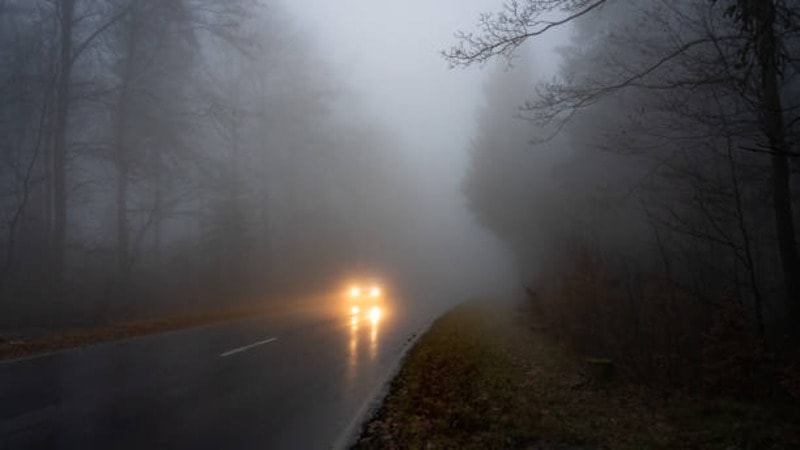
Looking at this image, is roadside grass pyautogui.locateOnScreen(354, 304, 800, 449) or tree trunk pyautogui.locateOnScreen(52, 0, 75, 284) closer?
roadside grass pyautogui.locateOnScreen(354, 304, 800, 449)

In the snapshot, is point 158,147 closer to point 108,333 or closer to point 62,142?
point 62,142

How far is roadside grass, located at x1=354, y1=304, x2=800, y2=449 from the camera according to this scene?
7012 millimetres

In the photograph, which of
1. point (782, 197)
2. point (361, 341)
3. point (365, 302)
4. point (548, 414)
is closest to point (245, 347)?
point (361, 341)

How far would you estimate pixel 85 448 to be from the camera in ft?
21.3

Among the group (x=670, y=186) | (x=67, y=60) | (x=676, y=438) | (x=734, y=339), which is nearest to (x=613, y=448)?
(x=676, y=438)

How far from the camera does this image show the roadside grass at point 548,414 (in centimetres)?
701

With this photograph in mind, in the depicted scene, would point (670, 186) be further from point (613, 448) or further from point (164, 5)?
point (164, 5)

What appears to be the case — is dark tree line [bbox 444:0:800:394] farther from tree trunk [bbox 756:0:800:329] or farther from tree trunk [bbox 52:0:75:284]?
tree trunk [bbox 52:0:75:284]

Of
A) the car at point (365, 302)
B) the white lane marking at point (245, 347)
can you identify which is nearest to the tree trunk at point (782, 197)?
the white lane marking at point (245, 347)

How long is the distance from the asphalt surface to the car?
9.33 meters

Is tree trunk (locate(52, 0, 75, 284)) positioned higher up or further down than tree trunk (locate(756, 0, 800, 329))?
higher up

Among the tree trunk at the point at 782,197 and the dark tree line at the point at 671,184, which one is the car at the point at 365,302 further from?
the tree trunk at the point at 782,197

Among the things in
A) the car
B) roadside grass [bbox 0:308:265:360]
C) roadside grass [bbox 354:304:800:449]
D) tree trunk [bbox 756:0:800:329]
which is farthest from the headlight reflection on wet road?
tree trunk [bbox 756:0:800:329]

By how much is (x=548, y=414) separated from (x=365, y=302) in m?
25.3
